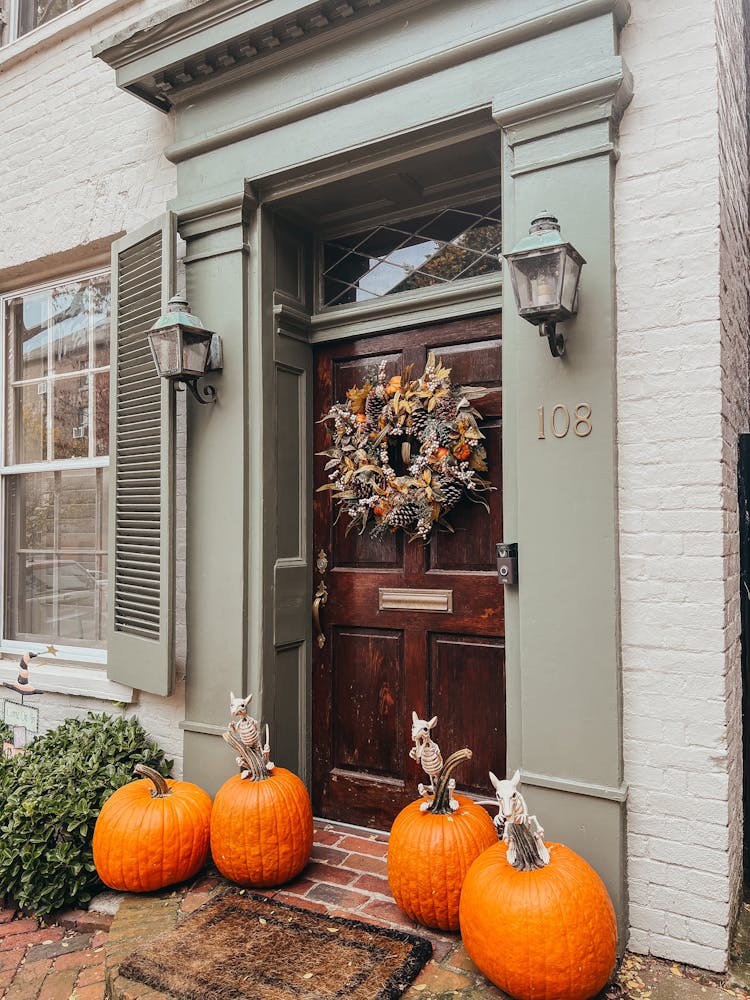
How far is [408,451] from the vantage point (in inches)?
124

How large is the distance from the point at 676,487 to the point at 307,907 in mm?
2036

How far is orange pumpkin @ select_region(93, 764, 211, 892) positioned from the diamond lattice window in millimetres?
2418

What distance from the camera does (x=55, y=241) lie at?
413 cm

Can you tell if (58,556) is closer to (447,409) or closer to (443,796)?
(447,409)

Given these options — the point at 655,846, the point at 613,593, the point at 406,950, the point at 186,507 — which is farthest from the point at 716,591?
the point at 186,507

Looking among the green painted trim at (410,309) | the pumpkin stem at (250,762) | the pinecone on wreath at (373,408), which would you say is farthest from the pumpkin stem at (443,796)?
the green painted trim at (410,309)

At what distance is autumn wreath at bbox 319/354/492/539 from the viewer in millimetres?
3061

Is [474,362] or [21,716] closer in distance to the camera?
[474,362]

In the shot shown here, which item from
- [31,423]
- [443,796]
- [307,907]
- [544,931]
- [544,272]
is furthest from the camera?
[31,423]

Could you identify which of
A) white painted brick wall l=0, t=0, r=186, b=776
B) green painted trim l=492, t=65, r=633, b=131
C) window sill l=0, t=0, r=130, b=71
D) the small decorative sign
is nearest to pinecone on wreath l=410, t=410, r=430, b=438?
green painted trim l=492, t=65, r=633, b=131

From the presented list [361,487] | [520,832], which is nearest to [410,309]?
[361,487]

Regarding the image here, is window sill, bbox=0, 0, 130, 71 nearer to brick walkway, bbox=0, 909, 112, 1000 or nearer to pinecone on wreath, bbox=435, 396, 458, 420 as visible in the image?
pinecone on wreath, bbox=435, 396, 458, 420

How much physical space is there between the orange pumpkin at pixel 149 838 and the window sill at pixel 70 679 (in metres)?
0.83

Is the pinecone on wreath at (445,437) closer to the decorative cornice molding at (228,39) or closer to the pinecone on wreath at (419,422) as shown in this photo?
the pinecone on wreath at (419,422)
